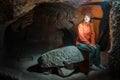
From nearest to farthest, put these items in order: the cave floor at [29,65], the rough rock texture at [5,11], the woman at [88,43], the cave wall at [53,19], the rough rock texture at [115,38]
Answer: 1. the rough rock texture at [5,11]
2. the cave floor at [29,65]
3. the rough rock texture at [115,38]
4. the woman at [88,43]
5. the cave wall at [53,19]

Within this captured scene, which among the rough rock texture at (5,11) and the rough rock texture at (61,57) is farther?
the rough rock texture at (61,57)

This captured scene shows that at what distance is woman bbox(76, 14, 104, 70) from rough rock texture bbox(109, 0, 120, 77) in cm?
55

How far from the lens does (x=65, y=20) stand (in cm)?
1127

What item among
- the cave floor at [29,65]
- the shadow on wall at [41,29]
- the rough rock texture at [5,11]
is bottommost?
the cave floor at [29,65]

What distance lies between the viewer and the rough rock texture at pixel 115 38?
9008mm

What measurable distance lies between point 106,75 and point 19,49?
13.7 feet

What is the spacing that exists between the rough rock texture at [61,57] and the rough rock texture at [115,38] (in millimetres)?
1196

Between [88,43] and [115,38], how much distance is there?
3.40 feet

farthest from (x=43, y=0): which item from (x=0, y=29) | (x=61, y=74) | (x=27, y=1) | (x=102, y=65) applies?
(x=102, y=65)

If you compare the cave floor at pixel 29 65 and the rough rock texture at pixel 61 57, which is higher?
the rough rock texture at pixel 61 57

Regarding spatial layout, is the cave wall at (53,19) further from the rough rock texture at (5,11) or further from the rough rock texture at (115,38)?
the rough rock texture at (5,11)

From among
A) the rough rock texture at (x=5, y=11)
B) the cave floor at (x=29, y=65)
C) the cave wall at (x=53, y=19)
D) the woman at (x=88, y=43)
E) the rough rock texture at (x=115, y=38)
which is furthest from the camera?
the cave wall at (x=53, y=19)

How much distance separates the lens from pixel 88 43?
31.3 ft

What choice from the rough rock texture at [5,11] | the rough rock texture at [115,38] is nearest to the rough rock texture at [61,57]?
the rough rock texture at [115,38]
